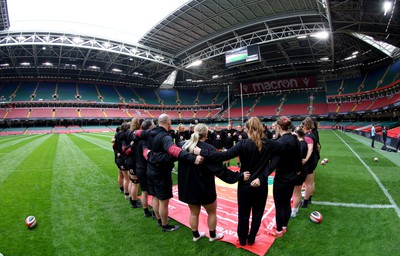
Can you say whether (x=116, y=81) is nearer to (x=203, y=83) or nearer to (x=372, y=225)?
(x=203, y=83)

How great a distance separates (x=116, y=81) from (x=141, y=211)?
61.7m

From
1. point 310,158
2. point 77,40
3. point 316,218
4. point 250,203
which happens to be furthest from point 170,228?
point 77,40

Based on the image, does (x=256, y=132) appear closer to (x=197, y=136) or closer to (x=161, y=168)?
(x=197, y=136)

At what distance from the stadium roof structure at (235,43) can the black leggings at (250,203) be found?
1833 cm

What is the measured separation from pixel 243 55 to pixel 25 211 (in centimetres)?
2838

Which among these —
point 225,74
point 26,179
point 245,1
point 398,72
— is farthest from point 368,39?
point 26,179

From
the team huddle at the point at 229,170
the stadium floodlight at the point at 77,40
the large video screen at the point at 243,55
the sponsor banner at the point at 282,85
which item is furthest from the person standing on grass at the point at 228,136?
the sponsor banner at the point at 282,85

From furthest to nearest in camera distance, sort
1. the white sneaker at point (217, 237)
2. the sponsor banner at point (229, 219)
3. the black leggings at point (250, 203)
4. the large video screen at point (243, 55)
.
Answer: the large video screen at point (243, 55), the white sneaker at point (217, 237), the sponsor banner at point (229, 219), the black leggings at point (250, 203)

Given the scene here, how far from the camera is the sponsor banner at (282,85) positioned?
4960 cm

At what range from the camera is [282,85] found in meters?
52.9

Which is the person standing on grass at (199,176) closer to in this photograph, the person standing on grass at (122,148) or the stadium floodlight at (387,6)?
the person standing on grass at (122,148)

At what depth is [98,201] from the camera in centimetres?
602

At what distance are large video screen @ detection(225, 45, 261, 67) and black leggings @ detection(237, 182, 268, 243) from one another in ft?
88.8

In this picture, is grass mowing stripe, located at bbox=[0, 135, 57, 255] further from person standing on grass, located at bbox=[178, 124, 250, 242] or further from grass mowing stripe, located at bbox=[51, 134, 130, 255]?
person standing on grass, located at bbox=[178, 124, 250, 242]
